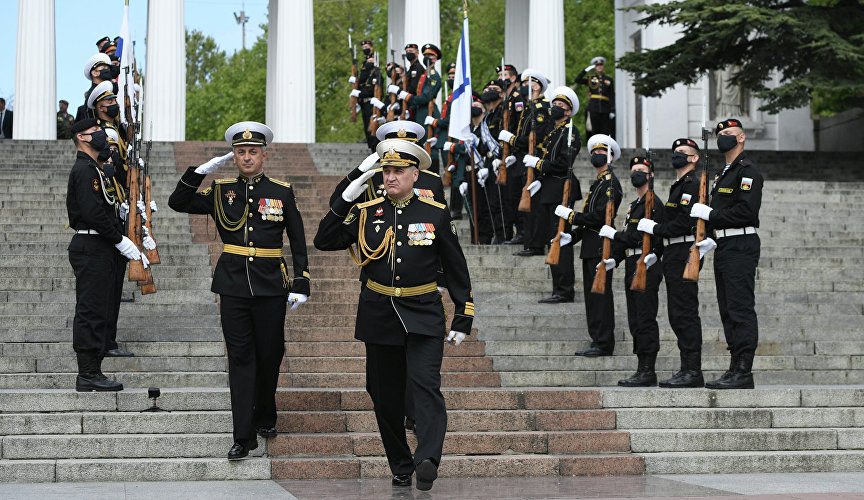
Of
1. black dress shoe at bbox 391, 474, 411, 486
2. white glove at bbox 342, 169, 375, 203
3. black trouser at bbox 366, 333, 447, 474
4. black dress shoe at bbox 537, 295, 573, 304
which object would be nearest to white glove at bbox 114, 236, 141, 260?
white glove at bbox 342, 169, 375, 203

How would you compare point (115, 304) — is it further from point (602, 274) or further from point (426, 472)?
point (602, 274)

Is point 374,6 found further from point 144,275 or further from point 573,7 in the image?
point 144,275

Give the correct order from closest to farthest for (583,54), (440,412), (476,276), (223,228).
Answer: (440,412), (223,228), (476,276), (583,54)

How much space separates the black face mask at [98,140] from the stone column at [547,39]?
24.0 m

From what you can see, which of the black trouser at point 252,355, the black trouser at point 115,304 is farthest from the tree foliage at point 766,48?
the black trouser at point 252,355

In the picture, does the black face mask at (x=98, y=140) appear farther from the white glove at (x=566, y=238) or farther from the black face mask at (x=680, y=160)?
the black face mask at (x=680, y=160)

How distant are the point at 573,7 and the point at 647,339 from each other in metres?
39.6

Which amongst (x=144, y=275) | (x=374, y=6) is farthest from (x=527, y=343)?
(x=374, y=6)

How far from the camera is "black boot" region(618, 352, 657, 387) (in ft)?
39.3

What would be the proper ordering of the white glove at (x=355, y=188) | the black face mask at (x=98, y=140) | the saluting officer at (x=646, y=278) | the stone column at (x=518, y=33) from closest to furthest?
the white glove at (x=355, y=188) < the black face mask at (x=98, y=140) < the saluting officer at (x=646, y=278) < the stone column at (x=518, y=33)

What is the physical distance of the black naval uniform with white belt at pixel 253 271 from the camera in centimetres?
973

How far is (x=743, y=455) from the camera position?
10195 mm

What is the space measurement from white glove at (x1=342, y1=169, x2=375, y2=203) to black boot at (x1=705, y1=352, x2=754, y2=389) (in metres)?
4.07

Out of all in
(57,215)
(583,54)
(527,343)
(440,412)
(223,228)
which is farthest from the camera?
(583,54)
